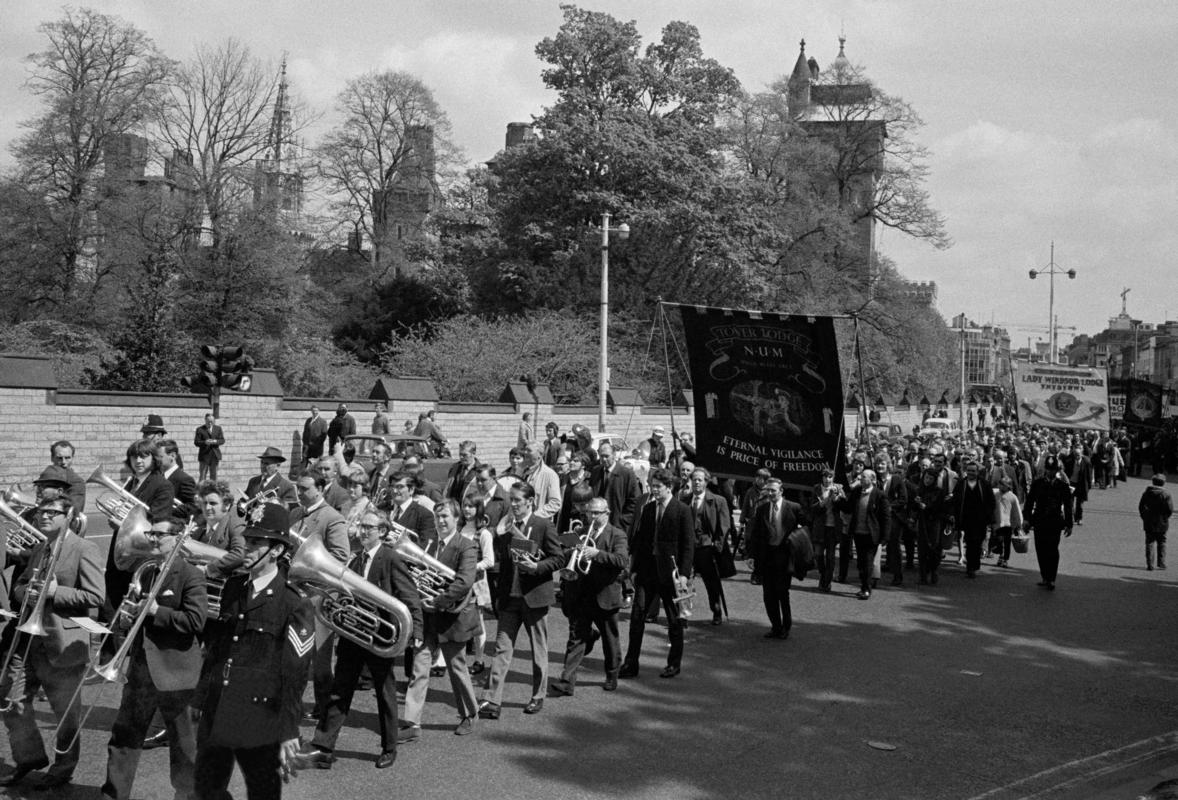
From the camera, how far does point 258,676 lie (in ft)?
16.6

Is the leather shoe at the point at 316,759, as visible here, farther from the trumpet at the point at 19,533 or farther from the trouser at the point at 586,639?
the trouser at the point at 586,639

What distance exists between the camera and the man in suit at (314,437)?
2533 cm

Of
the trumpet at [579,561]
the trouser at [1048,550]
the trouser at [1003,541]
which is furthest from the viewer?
the trouser at [1003,541]

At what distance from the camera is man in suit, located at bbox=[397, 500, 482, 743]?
771 cm

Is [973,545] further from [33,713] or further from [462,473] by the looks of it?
[33,713]

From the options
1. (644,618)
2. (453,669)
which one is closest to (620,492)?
(644,618)

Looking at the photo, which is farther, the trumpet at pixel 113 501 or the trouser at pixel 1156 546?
the trouser at pixel 1156 546

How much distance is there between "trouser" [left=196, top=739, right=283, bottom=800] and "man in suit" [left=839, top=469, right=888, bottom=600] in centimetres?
989

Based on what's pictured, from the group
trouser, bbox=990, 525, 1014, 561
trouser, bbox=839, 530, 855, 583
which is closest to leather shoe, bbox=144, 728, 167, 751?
trouser, bbox=839, 530, 855, 583

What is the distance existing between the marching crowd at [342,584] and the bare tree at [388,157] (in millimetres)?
39585

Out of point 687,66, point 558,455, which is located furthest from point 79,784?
point 687,66

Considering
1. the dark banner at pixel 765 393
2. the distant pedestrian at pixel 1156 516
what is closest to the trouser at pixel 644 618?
the dark banner at pixel 765 393

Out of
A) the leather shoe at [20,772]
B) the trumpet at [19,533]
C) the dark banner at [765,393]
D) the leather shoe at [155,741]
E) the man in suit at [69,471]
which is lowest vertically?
the leather shoe at [155,741]

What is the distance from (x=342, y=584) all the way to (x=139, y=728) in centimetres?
139
